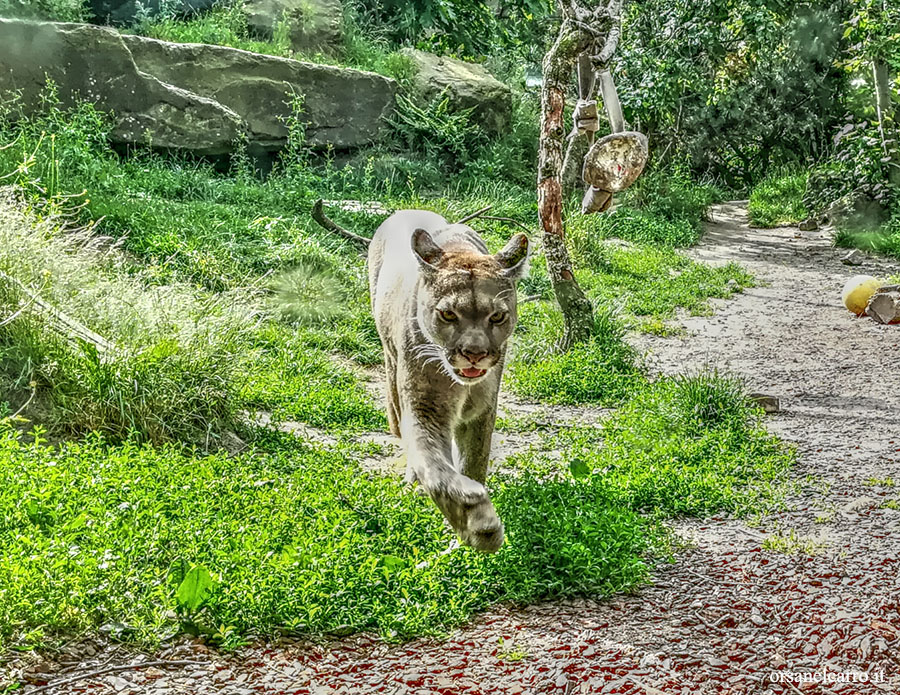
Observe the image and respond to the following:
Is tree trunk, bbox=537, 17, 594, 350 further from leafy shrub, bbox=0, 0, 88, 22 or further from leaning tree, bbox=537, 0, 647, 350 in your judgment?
leafy shrub, bbox=0, 0, 88, 22

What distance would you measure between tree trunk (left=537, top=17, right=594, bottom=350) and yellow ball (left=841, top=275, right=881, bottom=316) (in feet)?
13.1

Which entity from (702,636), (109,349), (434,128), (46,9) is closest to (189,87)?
(46,9)

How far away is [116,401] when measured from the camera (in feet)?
20.5

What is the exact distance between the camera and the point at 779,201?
2222cm

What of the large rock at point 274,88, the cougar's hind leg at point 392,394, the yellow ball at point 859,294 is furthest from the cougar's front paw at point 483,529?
the large rock at point 274,88

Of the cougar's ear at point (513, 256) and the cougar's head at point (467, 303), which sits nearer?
the cougar's head at point (467, 303)

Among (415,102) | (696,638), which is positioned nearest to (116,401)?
(696,638)

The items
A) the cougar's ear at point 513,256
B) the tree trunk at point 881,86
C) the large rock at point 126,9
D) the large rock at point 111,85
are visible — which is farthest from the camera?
the large rock at point 126,9

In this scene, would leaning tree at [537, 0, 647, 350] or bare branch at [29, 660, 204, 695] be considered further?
leaning tree at [537, 0, 647, 350]

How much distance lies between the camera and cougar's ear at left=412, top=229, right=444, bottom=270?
439 centimetres

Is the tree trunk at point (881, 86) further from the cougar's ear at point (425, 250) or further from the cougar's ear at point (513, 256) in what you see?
the cougar's ear at point (425, 250)

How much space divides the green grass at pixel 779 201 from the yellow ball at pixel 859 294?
912 centimetres

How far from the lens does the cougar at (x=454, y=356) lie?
397 centimetres

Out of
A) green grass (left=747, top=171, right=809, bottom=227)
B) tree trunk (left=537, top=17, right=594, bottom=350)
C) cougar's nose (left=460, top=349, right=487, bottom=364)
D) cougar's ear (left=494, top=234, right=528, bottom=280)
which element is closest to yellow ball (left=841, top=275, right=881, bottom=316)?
tree trunk (left=537, top=17, right=594, bottom=350)
